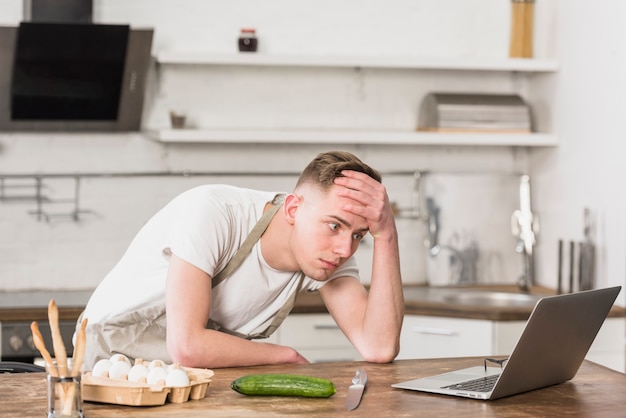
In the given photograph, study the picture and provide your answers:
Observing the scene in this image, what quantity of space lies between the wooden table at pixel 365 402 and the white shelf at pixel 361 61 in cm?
231

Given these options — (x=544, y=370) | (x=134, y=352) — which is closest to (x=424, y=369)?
(x=544, y=370)

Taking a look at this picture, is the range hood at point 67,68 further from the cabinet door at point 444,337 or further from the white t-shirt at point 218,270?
the white t-shirt at point 218,270

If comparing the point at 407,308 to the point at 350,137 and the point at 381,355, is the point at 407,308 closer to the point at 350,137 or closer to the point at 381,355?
the point at 350,137

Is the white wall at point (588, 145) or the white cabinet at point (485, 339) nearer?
the white cabinet at point (485, 339)

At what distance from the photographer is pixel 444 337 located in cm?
404

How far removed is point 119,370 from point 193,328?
34 cm

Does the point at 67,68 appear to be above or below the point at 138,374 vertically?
above

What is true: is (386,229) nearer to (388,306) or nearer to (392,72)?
(388,306)

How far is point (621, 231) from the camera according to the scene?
13.2 ft

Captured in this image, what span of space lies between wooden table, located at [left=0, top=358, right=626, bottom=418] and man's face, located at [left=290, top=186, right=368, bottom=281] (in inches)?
10.3

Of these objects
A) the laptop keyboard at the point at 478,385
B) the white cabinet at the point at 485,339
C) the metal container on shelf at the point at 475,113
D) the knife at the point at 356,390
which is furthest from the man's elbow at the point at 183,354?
the metal container on shelf at the point at 475,113

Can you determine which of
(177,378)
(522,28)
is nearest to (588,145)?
(522,28)

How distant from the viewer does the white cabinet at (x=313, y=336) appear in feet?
13.5

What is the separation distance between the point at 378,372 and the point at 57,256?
8.44ft
